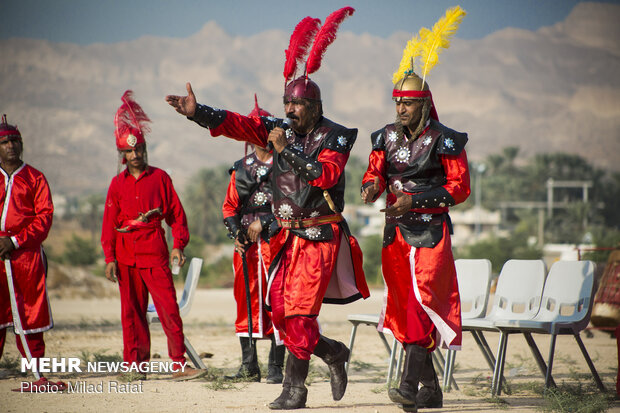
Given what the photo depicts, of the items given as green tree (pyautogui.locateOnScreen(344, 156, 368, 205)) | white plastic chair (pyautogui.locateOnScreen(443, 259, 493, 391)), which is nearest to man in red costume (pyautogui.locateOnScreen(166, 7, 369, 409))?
white plastic chair (pyautogui.locateOnScreen(443, 259, 493, 391))

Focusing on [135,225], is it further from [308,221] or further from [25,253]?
[308,221]

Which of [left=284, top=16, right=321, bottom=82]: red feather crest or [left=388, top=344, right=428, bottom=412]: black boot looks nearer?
[left=388, top=344, right=428, bottom=412]: black boot

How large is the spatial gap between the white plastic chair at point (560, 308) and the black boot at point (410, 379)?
1.14 metres

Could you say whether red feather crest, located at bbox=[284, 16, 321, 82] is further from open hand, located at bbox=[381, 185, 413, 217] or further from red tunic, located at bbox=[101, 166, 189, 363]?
red tunic, located at bbox=[101, 166, 189, 363]

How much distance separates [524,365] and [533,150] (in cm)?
11593

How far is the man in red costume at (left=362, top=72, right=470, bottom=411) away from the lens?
509 centimetres

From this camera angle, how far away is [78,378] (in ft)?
22.3

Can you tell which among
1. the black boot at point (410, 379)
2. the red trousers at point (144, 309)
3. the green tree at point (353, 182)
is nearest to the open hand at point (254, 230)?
the red trousers at point (144, 309)

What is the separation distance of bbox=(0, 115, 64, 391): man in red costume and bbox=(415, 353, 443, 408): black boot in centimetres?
325

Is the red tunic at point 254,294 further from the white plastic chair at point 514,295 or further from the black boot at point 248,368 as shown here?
the white plastic chair at point 514,295

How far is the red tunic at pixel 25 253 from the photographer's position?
6.50 m

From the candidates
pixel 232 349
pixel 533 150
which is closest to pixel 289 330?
pixel 232 349

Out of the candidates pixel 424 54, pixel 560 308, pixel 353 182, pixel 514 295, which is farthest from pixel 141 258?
pixel 353 182

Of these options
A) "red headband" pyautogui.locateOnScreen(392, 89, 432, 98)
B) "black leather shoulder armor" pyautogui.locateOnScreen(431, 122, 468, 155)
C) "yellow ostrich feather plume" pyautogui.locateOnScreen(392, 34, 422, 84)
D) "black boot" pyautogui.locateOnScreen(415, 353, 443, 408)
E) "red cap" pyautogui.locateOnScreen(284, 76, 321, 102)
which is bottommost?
"black boot" pyautogui.locateOnScreen(415, 353, 443, 408)
